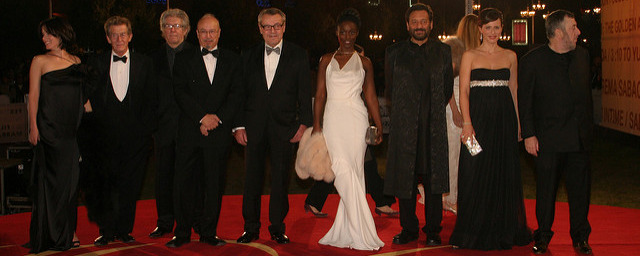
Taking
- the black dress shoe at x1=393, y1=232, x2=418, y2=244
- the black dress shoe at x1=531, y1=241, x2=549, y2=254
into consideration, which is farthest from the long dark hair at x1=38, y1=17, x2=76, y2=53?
the black dress shoe at x1=531, y1=241, x2=549, y2=254

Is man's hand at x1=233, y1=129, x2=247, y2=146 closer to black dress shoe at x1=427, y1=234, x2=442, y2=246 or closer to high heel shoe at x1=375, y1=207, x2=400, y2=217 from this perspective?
black dress shoe at x1=427, y1=234, x2=442, y2=246

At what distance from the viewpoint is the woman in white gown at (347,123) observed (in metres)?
7.50

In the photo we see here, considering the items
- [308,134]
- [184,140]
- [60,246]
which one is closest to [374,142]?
[308,134]

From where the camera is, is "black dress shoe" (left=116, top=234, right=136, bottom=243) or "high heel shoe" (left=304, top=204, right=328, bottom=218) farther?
"high heel shoe" (left=304, top=204, right=328, bottom=218)

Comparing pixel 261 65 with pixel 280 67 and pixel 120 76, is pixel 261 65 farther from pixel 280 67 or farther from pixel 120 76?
pixel 120 76

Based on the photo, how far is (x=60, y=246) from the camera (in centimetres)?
743

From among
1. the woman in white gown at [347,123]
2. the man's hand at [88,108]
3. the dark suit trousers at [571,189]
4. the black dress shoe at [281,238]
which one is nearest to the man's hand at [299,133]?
the woman in white gown at [347,123]

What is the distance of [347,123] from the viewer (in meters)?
7.63

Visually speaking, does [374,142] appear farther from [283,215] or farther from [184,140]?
[184,140]

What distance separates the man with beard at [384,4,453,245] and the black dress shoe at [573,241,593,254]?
1.16 meters

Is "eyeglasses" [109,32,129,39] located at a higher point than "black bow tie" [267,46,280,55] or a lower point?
higher

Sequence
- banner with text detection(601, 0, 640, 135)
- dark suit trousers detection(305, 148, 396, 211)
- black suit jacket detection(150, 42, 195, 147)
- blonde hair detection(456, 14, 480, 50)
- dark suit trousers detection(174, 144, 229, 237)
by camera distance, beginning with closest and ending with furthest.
→ dark suit trousers detection(174, 144, 229, 237), black suit jacket detection(150, 42, 195, 147), blonde hair detection(456, 14, 480, 50), dark suit trousers detection(305, 148, 396, 211), banner with text detection(601, 0, 640, 135)

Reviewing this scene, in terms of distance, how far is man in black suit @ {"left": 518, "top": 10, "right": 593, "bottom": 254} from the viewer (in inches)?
280

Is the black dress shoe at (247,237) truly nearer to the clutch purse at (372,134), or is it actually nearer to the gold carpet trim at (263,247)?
the gold carpet trim at (263,247)
